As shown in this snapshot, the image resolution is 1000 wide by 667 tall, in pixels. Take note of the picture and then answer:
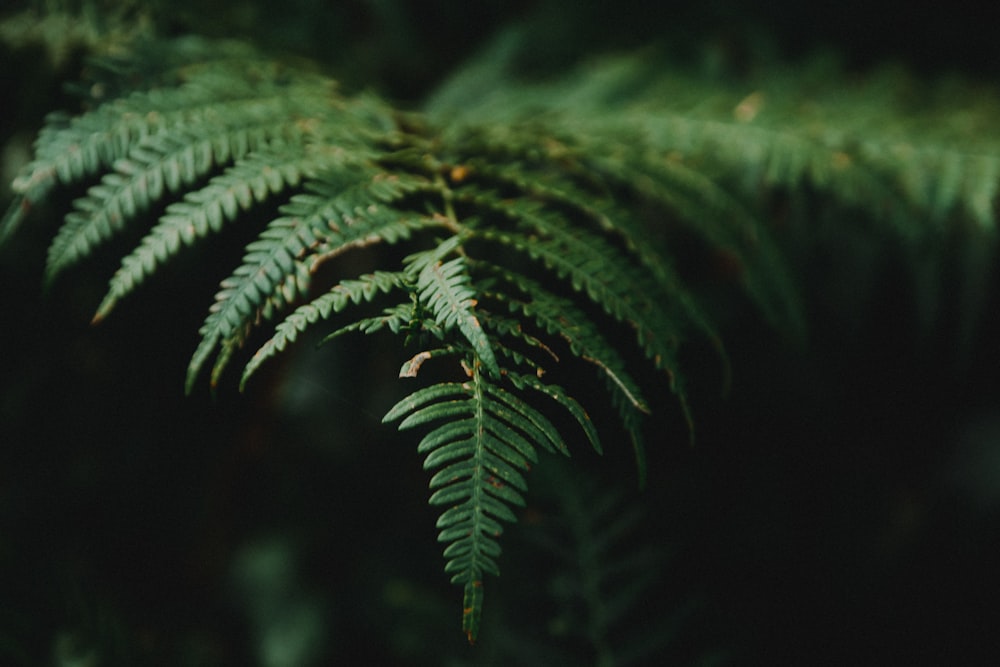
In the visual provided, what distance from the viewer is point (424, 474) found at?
1461 mm

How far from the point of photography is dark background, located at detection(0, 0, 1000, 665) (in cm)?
119

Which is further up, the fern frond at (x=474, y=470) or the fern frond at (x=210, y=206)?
the fern frond at (x=210, y=206)

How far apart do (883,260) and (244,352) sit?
1144 mm

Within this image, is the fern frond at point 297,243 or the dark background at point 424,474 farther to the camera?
the dark background at point 424,474

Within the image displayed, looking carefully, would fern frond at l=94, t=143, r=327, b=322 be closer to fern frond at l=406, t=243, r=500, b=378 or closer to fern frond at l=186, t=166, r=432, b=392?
fern frond at l=186, t=166, r=432, b=392

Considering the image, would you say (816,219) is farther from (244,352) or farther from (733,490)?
(244,352)

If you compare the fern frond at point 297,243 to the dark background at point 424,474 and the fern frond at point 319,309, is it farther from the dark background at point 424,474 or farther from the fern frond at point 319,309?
the dark background at point 424,474

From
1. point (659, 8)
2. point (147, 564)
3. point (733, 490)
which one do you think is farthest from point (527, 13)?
point (147, 564)

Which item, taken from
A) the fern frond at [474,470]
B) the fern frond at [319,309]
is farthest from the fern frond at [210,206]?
the fern frond at [474,470]

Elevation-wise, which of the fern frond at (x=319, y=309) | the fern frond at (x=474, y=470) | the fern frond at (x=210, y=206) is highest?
the fern frond at (x=210, y=206)

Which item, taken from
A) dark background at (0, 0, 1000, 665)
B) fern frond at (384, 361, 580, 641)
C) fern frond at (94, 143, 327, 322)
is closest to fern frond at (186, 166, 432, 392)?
fern frond at (94, 143, 327, 322)

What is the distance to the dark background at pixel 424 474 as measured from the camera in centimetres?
119

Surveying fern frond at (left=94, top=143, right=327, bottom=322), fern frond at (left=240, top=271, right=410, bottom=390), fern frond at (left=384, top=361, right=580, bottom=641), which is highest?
fern frond at (left=94, top=143, right=327, bottom=322)

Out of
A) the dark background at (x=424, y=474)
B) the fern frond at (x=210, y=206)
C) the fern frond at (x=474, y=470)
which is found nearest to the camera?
the fern frond at (x=474, y=470)
